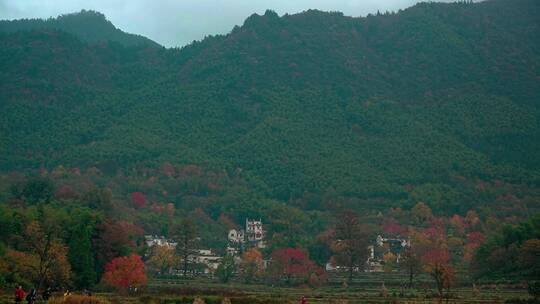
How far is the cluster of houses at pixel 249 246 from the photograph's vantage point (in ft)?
329

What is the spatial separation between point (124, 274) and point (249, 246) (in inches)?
1974

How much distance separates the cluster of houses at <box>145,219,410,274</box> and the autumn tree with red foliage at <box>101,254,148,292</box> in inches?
984

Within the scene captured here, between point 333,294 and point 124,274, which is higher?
point 124,274

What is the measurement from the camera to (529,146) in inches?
6781

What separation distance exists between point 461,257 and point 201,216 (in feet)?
150

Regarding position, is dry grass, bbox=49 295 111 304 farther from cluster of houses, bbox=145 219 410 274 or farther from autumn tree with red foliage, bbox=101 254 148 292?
cluster of houses, bbox=145 219 410 274

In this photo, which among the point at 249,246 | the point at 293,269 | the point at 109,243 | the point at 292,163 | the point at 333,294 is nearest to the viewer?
the point at 333,294

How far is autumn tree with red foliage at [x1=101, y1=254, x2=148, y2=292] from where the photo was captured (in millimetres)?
67375

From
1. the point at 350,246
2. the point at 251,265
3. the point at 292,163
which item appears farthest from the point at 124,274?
the point at 292,163

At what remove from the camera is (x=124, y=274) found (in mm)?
68250

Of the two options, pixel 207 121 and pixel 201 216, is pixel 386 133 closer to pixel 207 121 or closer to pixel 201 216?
pixel 207 121

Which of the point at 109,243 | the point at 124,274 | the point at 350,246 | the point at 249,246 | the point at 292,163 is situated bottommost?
the point at 124,274

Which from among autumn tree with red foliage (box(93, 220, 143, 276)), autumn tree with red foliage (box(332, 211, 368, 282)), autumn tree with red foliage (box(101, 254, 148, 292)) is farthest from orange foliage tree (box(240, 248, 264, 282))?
autumn tree with red foliage (box(101, 254, 148, 292))

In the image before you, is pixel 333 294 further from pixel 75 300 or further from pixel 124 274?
pixel 75 300
